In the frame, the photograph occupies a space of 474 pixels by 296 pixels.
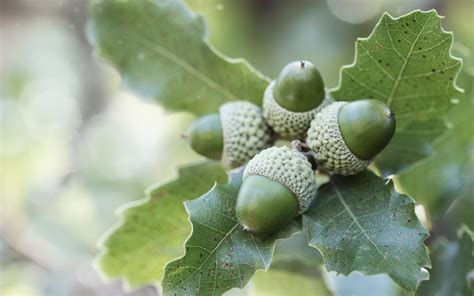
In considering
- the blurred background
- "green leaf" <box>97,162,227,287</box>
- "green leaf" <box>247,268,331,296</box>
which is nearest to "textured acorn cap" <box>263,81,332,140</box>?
"green leaf" <box>97,162,227,287</box>

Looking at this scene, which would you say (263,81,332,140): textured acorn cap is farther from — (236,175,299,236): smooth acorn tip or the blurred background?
the blurred background

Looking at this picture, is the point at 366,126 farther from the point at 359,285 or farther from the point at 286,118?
the point at 359,285

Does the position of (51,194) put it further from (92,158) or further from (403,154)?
(403,154)

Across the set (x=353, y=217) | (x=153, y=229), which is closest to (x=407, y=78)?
(x=353, y=217)

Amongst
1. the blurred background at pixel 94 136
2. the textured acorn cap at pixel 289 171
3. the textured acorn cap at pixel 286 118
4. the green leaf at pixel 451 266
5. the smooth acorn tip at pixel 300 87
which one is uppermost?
the smooth acorn tip at pixel 300 87

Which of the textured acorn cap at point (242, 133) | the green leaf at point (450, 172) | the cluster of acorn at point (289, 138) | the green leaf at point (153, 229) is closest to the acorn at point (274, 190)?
the cluster of acorn at point (289, 138)

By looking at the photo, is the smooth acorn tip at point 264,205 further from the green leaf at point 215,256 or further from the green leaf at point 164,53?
the green leaf at point 164,53
